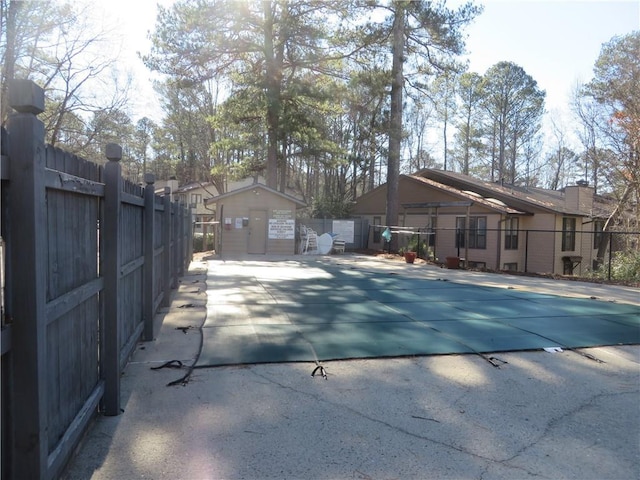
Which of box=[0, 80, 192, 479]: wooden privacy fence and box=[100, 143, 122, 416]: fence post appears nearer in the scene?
box=[0, 80, 192, 479]: wooden privacy fence

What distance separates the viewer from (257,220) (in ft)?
68.1

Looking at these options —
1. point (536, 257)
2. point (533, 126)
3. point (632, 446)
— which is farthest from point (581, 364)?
point (533, 126)

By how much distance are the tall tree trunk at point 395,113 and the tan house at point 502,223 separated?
765 mm

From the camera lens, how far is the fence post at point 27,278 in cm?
199

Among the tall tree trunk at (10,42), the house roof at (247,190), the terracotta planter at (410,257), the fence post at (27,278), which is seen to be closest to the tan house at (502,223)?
the terracotta planter at (410,257)

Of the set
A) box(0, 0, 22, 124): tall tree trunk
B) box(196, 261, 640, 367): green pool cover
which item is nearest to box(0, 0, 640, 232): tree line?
box(0, 0, 22, 124): tall tree trunk

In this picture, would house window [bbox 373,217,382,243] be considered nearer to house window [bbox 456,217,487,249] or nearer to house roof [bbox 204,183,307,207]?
house window [bbox 456,217,487,249]

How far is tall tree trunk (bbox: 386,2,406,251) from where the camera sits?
2075cm

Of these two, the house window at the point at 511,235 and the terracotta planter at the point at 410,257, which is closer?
the terracotta planter at the point at 410,257

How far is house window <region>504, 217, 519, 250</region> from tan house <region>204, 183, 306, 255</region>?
9.43 metres

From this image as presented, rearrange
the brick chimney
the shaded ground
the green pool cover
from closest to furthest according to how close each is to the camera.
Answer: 1. the shaded ground
2. the green pool cover
3. the brick chimney

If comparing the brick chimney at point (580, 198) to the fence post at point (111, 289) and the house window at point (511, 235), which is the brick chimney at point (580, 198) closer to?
the house window at point (511, 235)

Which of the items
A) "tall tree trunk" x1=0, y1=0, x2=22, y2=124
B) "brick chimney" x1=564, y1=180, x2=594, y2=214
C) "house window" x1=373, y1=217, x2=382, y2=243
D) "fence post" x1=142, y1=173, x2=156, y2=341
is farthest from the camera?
"house window" x1=373, y1=217, x2=382, y2=243

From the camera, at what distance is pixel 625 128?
52.6ft
